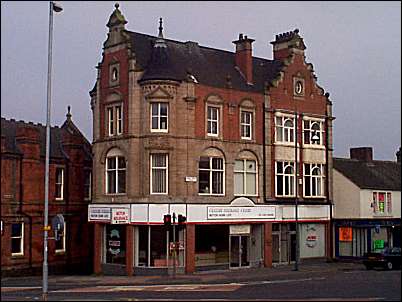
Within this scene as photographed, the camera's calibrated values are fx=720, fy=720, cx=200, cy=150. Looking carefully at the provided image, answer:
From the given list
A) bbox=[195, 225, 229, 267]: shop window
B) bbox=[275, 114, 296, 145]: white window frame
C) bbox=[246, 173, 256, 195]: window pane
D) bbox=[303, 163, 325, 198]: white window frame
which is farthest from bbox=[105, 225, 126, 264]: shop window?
bbox=[303, 163, 325, 198]: white window frame

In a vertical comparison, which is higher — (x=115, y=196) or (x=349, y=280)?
(x=115, y=196)

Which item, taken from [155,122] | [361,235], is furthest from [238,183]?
[361,235]

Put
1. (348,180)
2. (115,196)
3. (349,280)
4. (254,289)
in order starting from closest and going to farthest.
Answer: (254,289), (349,280), (115,196), (348,180)

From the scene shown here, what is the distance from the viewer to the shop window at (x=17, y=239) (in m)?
44.8

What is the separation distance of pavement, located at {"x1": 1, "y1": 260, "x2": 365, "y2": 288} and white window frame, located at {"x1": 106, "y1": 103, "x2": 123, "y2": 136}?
8973 millimetres

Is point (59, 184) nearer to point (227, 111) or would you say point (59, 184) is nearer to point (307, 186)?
point (227, 111)

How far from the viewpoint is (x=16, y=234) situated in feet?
148

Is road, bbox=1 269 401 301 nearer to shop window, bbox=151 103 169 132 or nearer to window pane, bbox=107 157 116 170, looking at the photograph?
window pane, bbox=107 157 116 170

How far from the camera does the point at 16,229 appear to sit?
148ft

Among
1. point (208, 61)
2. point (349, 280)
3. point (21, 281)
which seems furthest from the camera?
point (208, 61)

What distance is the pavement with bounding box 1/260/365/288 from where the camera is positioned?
38625 mm

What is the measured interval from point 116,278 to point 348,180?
19682 mm

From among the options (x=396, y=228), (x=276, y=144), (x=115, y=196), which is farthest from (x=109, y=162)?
(x=396, y=228)

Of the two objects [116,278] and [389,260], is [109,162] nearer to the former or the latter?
[116,278]
